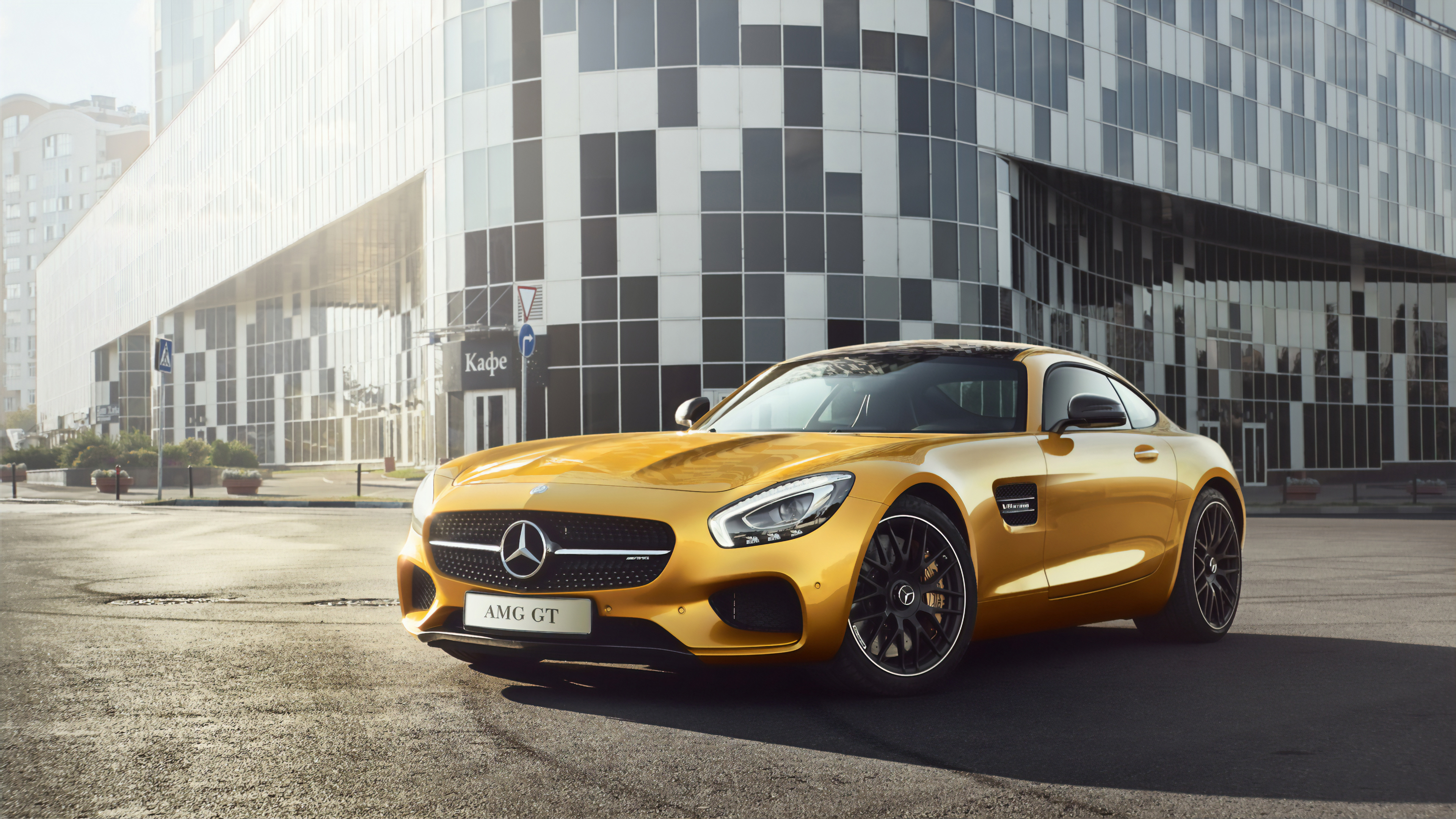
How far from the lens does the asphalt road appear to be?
3500 millimetres

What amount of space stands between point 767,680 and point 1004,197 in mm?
30701

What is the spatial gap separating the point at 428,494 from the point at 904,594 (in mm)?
2068

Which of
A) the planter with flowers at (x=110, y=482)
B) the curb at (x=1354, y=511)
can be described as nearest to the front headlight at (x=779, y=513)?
the curb at (x=1354, y=511)

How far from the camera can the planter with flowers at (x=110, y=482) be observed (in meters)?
34.3

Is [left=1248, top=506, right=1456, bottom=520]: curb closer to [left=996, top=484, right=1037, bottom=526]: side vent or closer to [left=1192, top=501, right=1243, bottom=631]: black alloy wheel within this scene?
[left=1192, top=501, right=1243, bottom=631]: black alloy wheel

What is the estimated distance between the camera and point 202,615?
7.57 metres

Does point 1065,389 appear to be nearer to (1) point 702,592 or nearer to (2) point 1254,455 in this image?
(1) point 702,592

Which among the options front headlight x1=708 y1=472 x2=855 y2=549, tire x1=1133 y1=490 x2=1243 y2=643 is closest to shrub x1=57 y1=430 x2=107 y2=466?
tire x1=1133 y1=490 x2=1243 y2=643

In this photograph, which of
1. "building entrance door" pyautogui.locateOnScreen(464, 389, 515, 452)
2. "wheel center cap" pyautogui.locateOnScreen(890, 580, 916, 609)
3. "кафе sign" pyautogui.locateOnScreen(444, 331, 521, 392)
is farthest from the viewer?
"building entrance door" pyautogui.locateOnScreen(464, 389, 515, 452)

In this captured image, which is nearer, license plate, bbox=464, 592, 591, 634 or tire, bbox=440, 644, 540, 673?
license plate, bbox=464, 592, 591, 634

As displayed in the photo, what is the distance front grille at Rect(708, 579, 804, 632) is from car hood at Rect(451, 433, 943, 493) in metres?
0.38

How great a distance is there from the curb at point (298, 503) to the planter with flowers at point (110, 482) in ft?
23.0

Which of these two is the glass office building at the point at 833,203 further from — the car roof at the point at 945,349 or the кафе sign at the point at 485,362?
the car roof at the point at 945,349

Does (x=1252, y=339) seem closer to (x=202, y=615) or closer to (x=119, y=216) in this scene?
(x=202, y=615)
